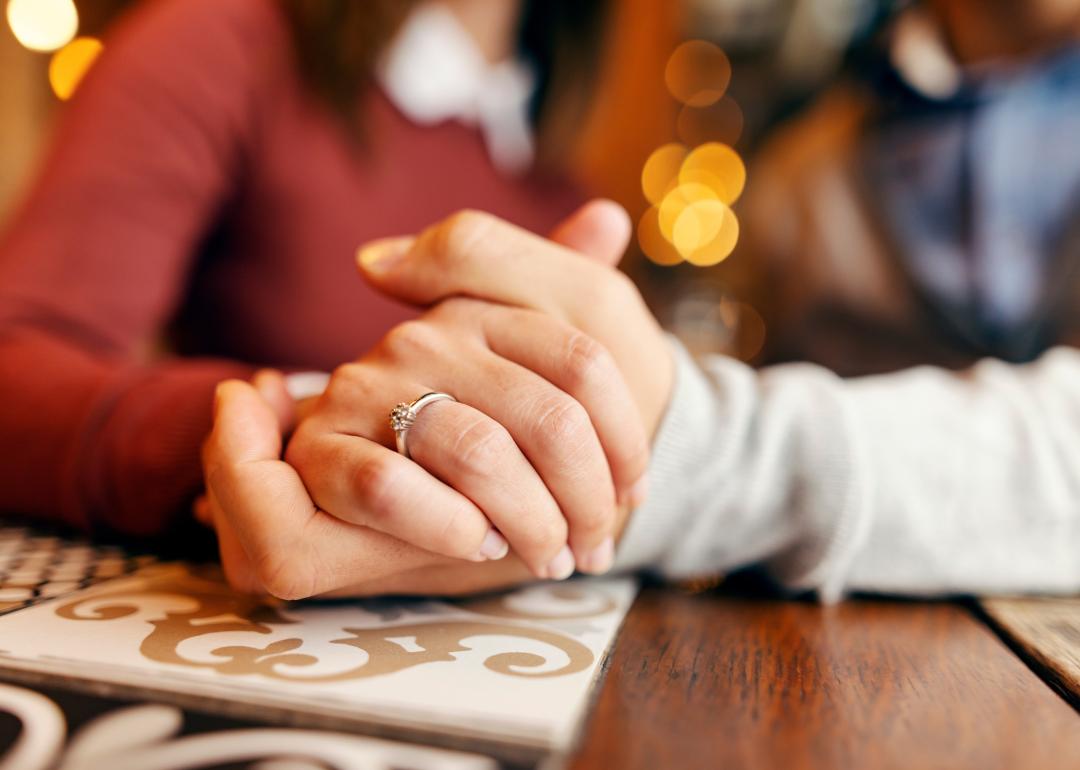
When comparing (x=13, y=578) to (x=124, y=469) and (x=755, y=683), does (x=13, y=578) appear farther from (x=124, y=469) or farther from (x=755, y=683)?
(x=755, y=683)

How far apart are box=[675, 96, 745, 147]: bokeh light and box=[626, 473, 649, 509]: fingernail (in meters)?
1.71

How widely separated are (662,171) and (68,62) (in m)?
1.70

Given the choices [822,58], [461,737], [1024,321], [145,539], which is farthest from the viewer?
[822,58]

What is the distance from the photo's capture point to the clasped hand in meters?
0.32

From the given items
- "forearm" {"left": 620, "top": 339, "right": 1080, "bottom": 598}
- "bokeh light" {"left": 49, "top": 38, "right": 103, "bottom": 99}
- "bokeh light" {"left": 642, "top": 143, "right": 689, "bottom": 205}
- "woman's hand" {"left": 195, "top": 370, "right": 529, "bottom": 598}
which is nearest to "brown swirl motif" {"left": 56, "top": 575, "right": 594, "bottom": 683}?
"woman's hand" {"left": 195, "top": 370, "right": 529, "bottom": 598}

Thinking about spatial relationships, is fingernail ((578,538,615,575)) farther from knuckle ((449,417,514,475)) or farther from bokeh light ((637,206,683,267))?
bokeh light ((637,206,683,267))

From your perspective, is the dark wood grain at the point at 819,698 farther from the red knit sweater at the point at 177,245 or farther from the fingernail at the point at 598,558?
the red knit sweater at the point at 177,245

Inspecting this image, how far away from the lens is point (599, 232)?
448 mm

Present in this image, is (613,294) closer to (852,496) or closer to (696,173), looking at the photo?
(852,496)

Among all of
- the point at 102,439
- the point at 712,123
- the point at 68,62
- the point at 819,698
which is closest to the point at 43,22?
the point at 68,62

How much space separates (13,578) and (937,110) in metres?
1.14

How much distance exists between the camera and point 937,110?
105cm

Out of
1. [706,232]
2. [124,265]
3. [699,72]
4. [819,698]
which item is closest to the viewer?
[819,698]

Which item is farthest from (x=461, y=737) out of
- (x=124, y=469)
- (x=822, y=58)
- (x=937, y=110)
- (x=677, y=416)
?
(x=822, y=58)
